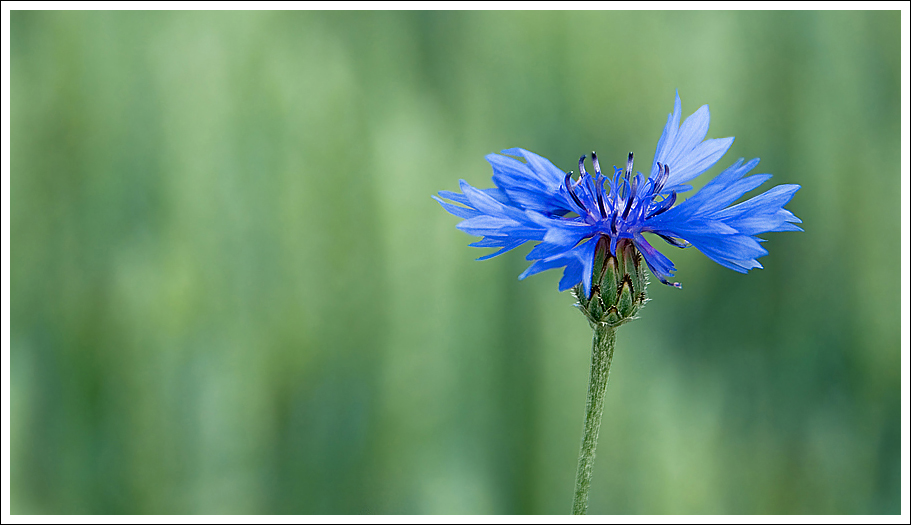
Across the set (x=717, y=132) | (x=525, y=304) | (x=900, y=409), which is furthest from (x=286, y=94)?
(x=900, y=409)

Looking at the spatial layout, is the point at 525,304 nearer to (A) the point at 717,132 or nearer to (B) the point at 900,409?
(A) the point at 717,132

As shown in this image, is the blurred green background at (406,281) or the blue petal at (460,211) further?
the blurred green background at (406,281)

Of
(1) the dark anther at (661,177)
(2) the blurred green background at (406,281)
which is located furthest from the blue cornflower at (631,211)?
(2) the blurred green background at (406,281)

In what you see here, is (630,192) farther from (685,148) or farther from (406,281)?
(406,281)

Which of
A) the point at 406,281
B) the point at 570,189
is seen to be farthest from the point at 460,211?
the point at 406,281

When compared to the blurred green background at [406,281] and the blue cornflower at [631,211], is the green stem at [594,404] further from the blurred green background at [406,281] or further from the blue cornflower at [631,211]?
the blurred green background at [406,281]
